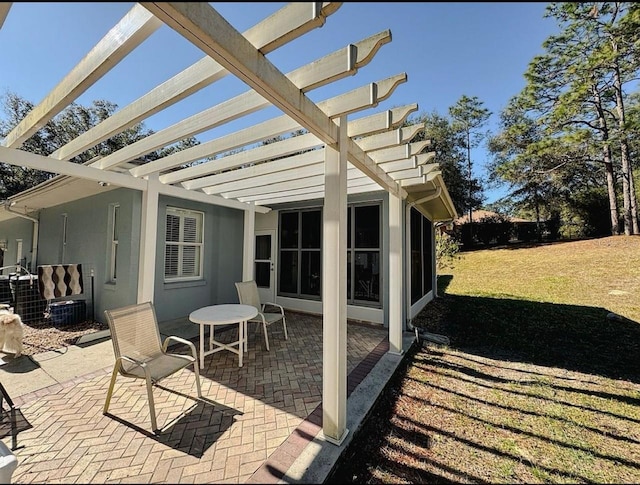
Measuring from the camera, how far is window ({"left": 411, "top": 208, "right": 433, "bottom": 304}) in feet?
22.5

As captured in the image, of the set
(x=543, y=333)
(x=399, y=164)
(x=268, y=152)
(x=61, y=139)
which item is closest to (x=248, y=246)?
(x=268, y=152)

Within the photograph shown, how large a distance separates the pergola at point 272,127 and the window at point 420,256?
8.92 feet

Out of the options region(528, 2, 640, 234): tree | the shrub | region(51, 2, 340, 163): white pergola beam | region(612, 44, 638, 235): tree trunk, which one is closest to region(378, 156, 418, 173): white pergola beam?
region(51, 2, 340, 163): white pergola beam

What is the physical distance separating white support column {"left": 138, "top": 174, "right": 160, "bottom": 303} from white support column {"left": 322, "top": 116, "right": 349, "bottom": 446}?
338cm

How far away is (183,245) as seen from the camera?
6.34m

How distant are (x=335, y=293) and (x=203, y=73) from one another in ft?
6.50

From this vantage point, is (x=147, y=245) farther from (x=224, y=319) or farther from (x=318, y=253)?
(x=318, y=253)

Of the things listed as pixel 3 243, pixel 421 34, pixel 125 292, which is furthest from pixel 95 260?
pixel 3 243

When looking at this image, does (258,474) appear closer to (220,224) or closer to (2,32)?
(2,32)

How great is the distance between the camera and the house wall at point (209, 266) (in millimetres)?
5738

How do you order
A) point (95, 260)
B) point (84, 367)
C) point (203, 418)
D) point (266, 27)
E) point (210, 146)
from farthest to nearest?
point (95, 260) < point (84, 367) < point (210, 146) < point (203, 418) < point (266, 27)

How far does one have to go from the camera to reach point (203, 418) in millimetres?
2645

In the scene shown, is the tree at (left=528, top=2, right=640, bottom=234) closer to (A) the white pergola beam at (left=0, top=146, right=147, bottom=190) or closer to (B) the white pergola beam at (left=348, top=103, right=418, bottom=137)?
(B) the white pergola beam at (left=348, top=103, right=418, bottom=137)

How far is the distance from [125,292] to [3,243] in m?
11.7
